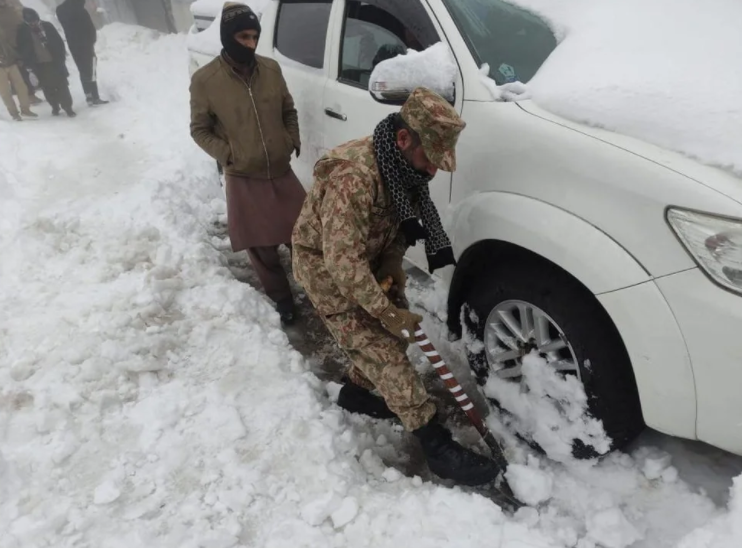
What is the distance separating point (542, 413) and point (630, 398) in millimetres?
414

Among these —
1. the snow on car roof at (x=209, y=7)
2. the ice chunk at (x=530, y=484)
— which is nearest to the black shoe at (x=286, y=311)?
the ice chunk at (x=530, y=484)

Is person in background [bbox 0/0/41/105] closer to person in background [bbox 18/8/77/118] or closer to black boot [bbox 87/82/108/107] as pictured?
person in background [bbox 18/8/77/118]

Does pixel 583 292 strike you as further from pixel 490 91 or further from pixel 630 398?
pixel 490 91

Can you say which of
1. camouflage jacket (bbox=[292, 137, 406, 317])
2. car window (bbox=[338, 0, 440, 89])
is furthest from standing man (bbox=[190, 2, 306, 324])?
camouflage jacket (bbox=[292, 137, 406, 317])

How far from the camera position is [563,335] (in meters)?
2.06

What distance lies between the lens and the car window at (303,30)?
3.25m

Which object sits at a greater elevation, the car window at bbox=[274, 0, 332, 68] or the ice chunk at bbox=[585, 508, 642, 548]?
the car window at bbox=[274, 0, 332, 68]

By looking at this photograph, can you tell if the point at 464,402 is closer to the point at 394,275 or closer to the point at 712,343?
the point at 394,275

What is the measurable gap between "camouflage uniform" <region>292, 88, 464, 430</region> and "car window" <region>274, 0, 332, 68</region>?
4.72 feet

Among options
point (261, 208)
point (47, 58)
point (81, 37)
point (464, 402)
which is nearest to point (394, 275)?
point (464, 402)

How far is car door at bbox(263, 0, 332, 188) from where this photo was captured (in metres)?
3.25

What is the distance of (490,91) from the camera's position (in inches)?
84.8

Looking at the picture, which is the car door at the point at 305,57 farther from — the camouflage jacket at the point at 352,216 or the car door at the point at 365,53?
the camouflage jacket at the point at 352,216

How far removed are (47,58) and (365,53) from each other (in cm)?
750
